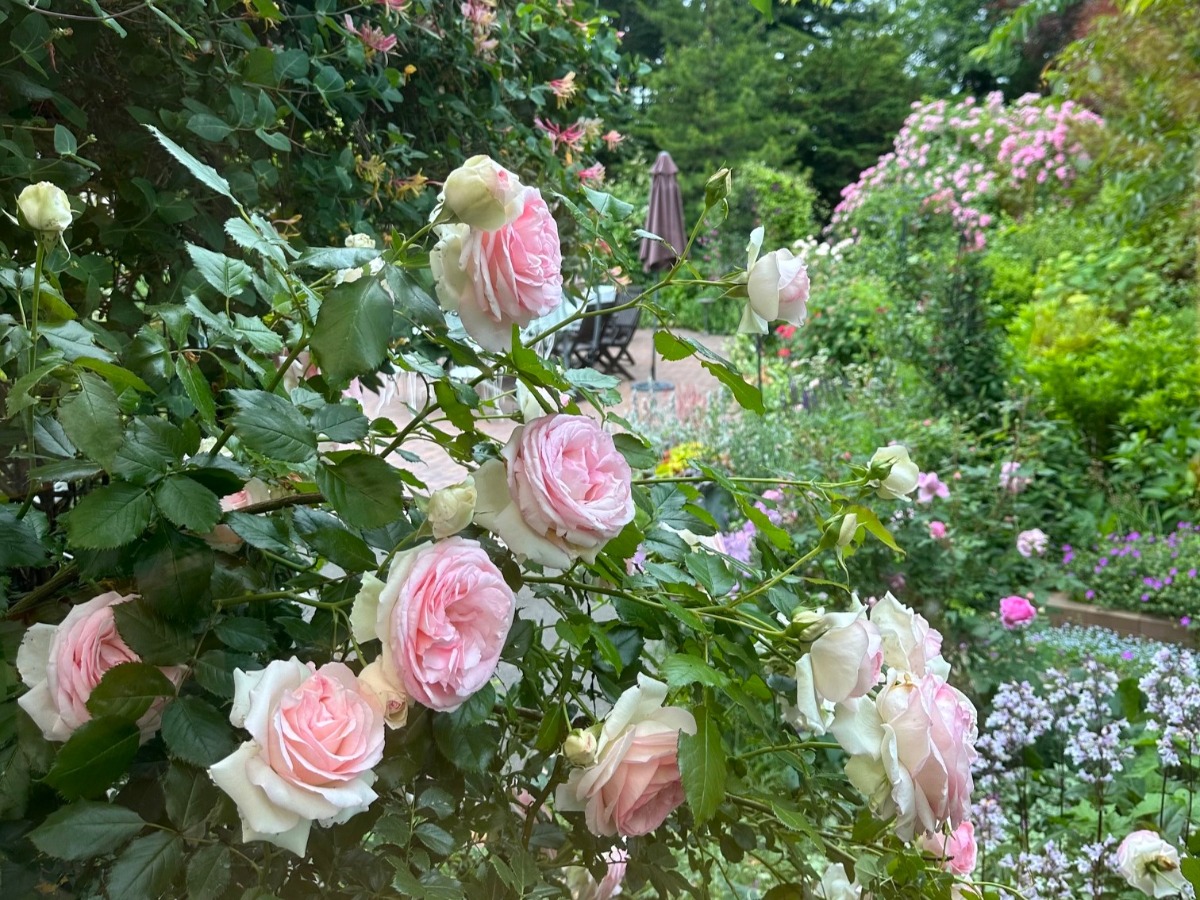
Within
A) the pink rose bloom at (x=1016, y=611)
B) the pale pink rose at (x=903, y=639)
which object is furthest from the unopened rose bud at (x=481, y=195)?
the pink rose bloom at (x=1016, y=611)

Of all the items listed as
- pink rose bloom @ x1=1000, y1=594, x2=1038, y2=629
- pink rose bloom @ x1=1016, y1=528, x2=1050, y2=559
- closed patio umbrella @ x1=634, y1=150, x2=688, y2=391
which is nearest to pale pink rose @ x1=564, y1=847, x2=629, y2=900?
pink rose bloom @ x1=1000, y1=594, x2=1038, y2=629

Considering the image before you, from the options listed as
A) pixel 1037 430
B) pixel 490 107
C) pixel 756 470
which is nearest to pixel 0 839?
pixel 490 107

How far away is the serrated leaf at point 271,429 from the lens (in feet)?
1.51

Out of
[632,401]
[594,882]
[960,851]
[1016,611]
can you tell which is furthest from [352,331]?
[632,401]

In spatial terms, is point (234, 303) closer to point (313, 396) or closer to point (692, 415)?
point (313, 396)

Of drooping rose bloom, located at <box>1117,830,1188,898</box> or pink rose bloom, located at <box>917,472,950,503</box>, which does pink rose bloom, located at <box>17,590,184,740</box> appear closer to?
drooping rose bloom, located at <box>1117,830,1188,898</box>

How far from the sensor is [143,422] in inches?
19.2

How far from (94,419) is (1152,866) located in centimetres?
105

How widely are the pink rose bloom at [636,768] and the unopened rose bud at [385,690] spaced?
119mm

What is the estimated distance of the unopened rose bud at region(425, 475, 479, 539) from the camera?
46cm

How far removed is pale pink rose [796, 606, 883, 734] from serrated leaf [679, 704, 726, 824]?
6cm

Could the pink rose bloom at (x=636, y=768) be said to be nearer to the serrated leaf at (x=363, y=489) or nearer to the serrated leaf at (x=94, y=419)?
the serrated leaf at (x=363, y=489)

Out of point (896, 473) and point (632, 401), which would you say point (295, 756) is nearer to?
point (896, 473)

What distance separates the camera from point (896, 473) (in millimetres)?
625
